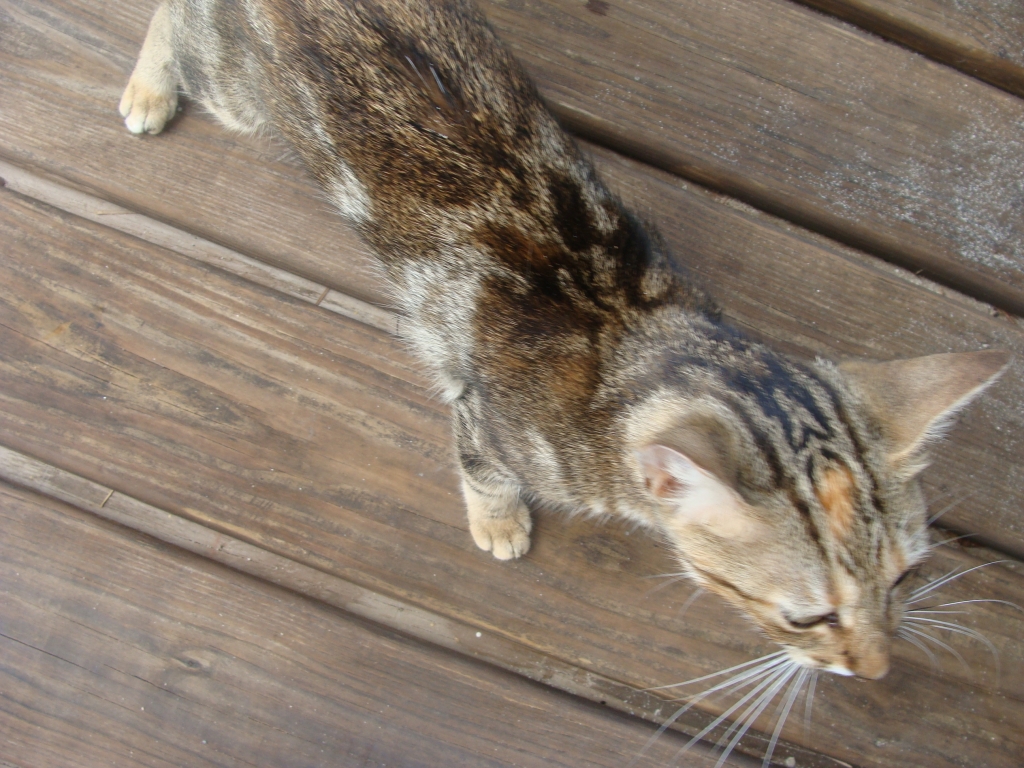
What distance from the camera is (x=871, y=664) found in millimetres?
1210

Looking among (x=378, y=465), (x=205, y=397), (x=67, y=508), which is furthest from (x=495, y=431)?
(x=67, y=508)

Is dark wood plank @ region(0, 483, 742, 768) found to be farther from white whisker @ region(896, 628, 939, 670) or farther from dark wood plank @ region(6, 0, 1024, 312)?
dark wood plank @ region(6, 0, 1024, 312)

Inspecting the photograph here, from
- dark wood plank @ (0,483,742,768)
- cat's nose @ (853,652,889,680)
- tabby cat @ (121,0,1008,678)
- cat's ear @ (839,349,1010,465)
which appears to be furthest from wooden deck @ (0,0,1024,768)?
cat's ear @ (839,349,1010,465)

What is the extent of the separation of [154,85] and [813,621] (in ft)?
6.36

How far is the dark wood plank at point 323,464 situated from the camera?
1628 mm

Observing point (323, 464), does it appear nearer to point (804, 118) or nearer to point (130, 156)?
point (130, 156)

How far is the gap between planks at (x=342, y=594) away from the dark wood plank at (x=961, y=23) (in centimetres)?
186

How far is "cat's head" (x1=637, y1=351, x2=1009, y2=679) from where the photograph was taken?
109 centimetres

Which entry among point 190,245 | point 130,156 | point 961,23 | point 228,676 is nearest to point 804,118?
point 961,23

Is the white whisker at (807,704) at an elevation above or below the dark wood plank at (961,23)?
below

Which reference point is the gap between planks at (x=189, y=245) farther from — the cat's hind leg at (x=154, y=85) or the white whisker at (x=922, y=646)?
the white whisker at (x=922, y=646)

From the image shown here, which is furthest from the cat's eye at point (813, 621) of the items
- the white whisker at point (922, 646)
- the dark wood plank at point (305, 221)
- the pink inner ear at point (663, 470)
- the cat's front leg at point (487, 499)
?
the dark wood plank at point (305, 221)

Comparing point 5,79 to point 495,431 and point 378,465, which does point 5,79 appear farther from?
point 495,431

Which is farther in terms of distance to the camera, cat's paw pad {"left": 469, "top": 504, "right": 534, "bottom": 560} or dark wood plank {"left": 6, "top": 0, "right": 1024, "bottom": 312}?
dark wood plank {"left": 6, "top": 0, "right": 1024, "bottom": 312}
